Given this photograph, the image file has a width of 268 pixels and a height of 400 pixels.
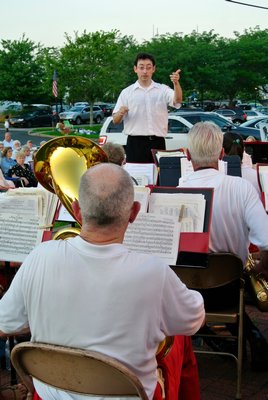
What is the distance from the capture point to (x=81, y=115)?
1649 inches

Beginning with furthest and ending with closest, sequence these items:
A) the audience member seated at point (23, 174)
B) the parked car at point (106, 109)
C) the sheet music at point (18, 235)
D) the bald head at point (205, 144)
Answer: the parked car at point (106, 109), the audience member seated at point (23, 174), the bald head at point (205, 144), the sheet music at point (18, 235)

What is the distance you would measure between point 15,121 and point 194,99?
64.0 ft

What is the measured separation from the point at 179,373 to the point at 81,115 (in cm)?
4005

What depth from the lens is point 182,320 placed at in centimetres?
209

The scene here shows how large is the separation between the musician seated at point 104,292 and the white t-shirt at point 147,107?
4542mm

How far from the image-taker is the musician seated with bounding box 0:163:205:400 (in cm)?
195

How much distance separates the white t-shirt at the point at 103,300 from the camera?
194cm

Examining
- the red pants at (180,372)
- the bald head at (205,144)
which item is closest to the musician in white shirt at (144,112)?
the bald head at (205,144)

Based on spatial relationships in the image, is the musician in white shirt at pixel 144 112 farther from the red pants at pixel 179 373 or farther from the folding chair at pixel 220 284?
the red pants at pixel 179 373

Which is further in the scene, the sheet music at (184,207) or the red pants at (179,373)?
the sheet music at (184,207)

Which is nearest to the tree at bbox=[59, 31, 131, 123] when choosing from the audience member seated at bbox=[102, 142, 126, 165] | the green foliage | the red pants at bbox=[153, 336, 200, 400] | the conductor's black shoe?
the green foliage

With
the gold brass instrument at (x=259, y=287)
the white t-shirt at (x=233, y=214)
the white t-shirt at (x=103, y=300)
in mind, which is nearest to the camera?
the white t-shirt at (x=103, y=300)

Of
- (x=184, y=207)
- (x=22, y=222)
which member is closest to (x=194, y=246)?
(x=184, y=207)

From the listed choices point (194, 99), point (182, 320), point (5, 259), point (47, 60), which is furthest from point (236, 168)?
point (194, 99)
